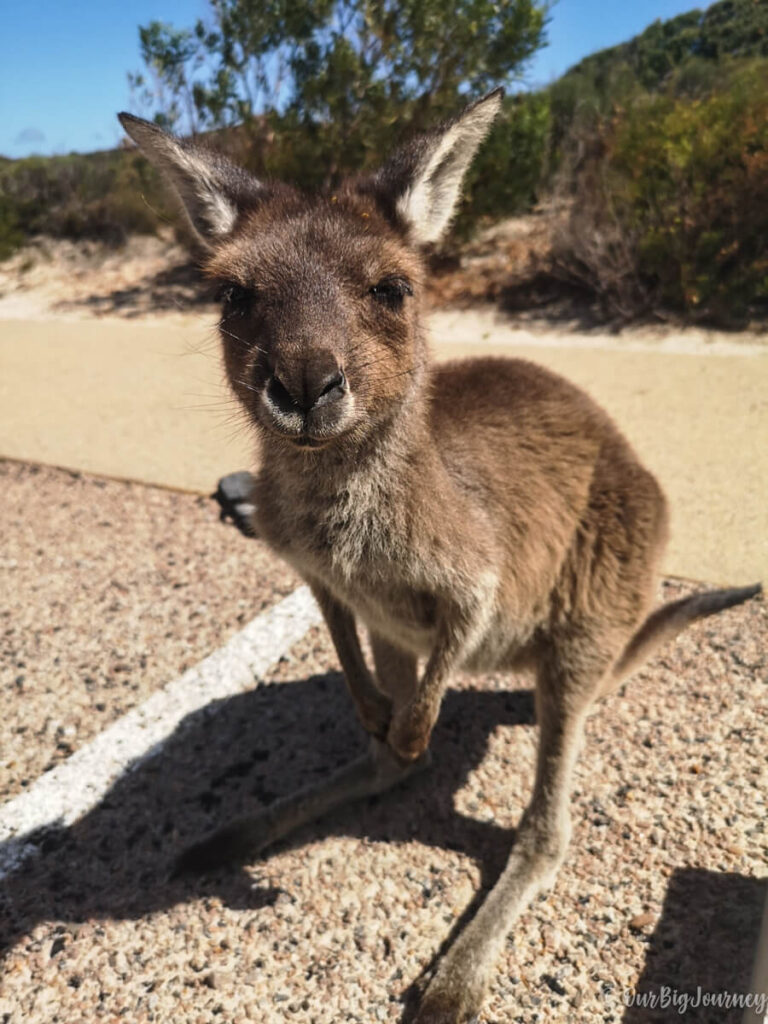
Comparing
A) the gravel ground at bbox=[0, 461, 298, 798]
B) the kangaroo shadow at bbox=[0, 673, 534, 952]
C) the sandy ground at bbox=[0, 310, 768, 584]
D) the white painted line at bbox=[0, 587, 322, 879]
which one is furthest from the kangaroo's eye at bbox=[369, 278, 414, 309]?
the gravel ground at bbox=[0, 461, 298, 798]

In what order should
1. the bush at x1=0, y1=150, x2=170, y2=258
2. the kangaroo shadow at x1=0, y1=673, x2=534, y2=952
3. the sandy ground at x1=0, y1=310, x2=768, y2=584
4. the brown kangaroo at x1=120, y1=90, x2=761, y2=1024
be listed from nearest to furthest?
the brown kangaroo at x1=120, y1=90, x2=761, y2=1024, the kangaroo shadow at x1=0, y1=673, x2=534, y2=952, the sandy ground at x1=0, y1=310, x2=768, y2=584, the bush at x1=0, y1=150, x2=170, y2=258

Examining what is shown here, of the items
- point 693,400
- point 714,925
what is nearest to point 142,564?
point 714,925

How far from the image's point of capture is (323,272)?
199 cm

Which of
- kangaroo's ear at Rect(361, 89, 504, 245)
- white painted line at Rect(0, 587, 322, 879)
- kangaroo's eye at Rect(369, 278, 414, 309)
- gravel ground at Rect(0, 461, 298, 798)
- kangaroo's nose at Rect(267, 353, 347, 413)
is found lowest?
white painted line at Rect(0, 587, 322, 879)

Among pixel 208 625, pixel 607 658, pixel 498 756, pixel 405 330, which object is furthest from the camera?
pixel 208 625

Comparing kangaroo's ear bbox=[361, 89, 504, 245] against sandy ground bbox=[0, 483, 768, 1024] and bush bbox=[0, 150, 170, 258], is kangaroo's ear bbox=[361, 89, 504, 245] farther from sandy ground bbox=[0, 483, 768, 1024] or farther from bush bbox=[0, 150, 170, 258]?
bush bbox=[0, 150, 170, 258]

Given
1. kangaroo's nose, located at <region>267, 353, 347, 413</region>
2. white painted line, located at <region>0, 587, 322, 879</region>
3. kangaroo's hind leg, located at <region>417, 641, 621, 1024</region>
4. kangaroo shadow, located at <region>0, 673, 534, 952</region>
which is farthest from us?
white painted line, located at <region>0, 587, 322, 879</region>

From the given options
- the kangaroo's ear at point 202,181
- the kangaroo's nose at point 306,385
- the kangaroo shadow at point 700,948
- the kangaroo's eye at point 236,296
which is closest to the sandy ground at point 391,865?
the kangaroo shadow at point 700,948

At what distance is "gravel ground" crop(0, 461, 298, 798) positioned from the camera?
3.15 metres

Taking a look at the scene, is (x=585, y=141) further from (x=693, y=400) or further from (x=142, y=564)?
(x=142, y=564)

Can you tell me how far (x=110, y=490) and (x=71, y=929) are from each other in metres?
3.23

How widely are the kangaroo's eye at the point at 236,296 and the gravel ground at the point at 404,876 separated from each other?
1.75m

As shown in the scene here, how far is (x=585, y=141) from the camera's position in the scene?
9.92 metres

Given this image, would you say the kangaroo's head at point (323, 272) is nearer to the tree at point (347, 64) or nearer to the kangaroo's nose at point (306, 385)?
the kangaroo's nose at point (306, 385)
